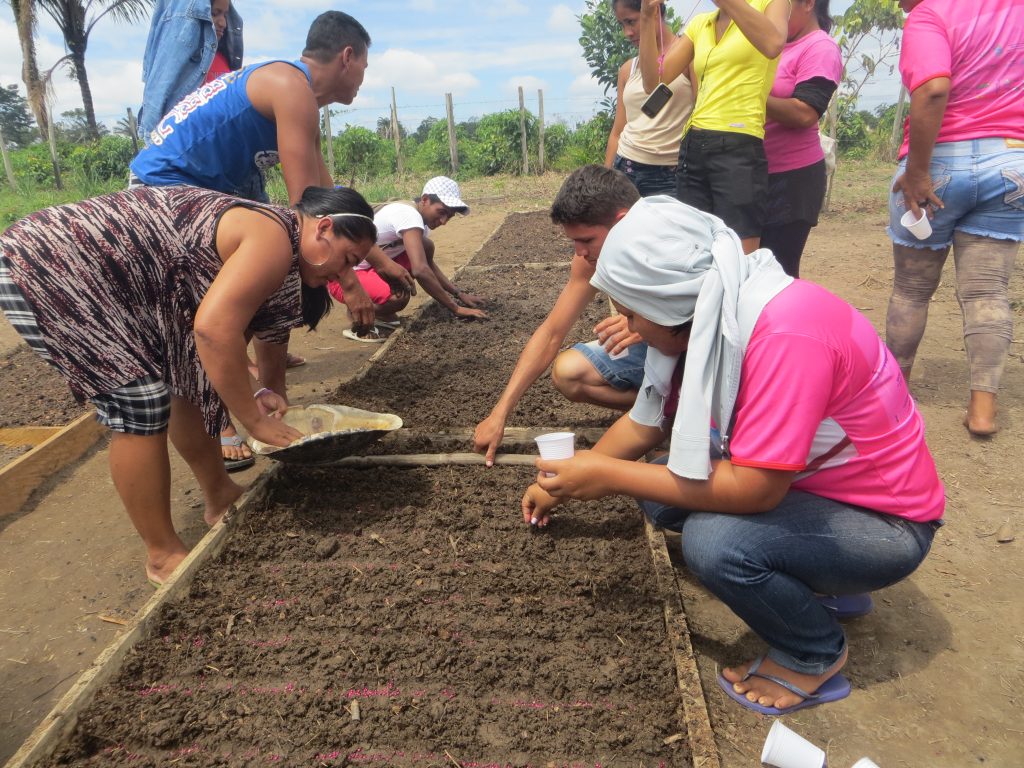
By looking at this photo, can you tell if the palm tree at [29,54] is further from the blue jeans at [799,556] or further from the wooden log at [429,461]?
the blue jeans at [799,556]

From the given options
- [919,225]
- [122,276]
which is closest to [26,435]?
[122,276]

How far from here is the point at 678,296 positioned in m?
1.47

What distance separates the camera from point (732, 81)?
2930 millimetres

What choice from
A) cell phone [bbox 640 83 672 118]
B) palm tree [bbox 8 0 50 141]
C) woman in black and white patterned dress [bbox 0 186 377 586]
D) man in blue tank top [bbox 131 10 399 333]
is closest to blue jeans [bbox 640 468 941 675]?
woman in black and white patterned dress [bbox 0 186 377 586]

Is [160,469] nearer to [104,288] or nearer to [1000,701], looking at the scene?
[104,288]

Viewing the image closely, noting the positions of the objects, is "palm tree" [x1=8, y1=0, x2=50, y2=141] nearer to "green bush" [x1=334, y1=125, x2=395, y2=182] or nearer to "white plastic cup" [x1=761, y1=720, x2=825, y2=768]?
"green bush" [x1=334, y1=125, x2=395, y2=182]

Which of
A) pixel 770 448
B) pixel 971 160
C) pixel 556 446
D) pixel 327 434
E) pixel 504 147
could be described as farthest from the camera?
pixel 504 147

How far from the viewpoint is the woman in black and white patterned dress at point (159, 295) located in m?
1.94

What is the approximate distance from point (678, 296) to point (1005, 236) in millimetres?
2149

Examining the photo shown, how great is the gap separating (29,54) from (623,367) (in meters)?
20.5

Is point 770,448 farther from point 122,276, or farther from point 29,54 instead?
point 29,54

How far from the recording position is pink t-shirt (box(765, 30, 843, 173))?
320 centimetres

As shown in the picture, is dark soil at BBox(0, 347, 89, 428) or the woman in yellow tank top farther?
dark soil at BBox(0, 347, 89, 428)

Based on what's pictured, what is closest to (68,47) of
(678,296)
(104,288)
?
(104,288)
